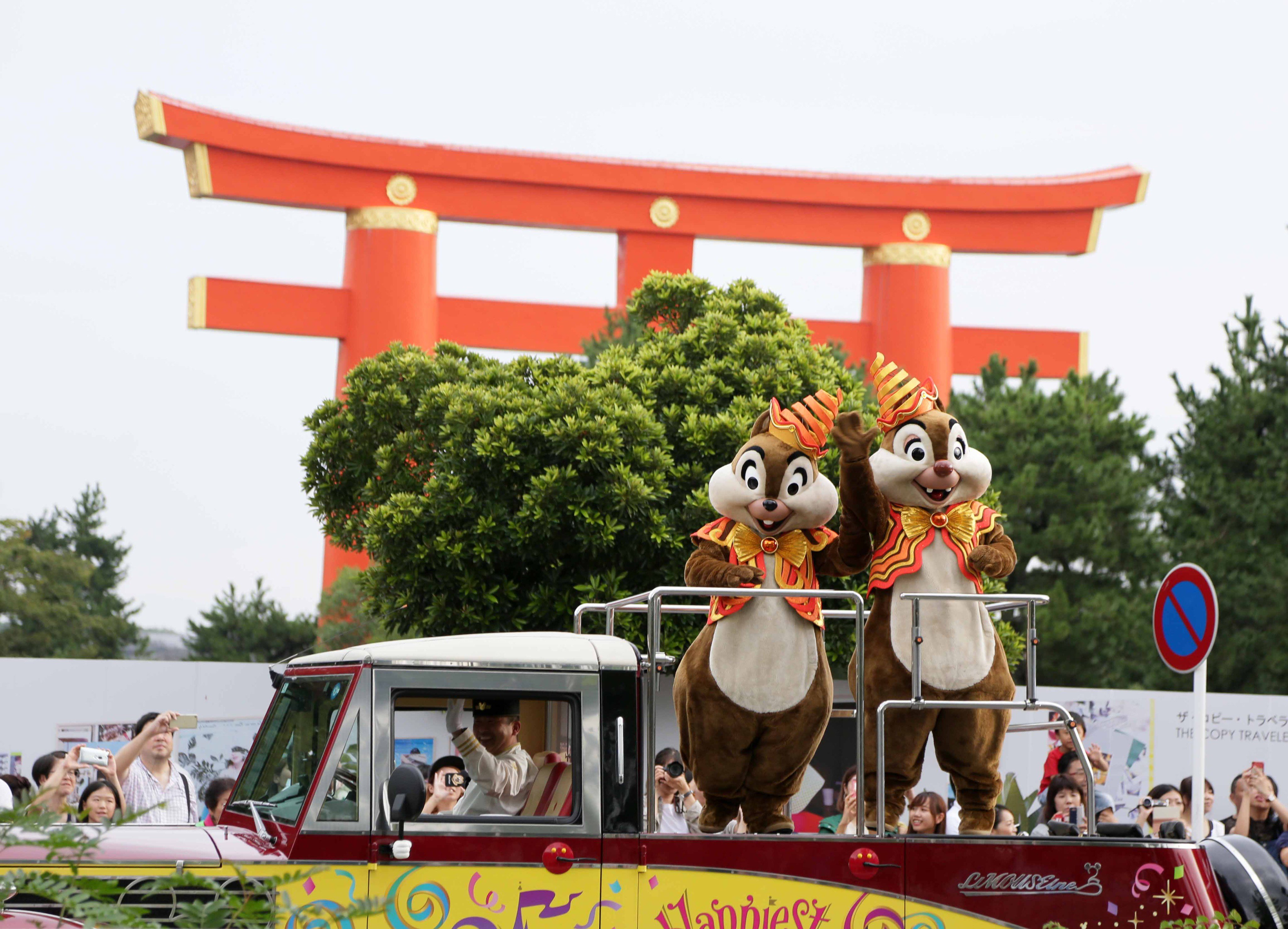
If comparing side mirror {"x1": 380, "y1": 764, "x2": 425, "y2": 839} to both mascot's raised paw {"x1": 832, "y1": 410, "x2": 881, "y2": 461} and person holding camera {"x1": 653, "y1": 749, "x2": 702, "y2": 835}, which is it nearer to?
person holding camera {"x1": 653, "y1": 749, "x2": 702, "y2": 835}

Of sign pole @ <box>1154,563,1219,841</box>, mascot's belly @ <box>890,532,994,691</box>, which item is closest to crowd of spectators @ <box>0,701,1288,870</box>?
sign pole @ <box>1154,563,1219,841</box>

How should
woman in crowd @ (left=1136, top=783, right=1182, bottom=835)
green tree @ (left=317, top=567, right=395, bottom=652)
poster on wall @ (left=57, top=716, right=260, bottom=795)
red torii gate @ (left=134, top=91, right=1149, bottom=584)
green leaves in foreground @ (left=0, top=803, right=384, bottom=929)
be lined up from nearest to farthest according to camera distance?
green leaves in foreground @ (left=0, top=803, right=384, bottom=929)
woman in crowd @ (left=1136, top=783, right=1182, bottom=835)
poster on wall @ (left=57, top=716, right=260, bottom=795)
red torii gate @ (left=134, top=91, right=1149, bottom=584)
green tree @ (left=317, top=567, right=395, bottom=652)

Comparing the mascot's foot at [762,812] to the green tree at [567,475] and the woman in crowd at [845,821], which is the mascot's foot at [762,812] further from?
the green tree at [567,475]

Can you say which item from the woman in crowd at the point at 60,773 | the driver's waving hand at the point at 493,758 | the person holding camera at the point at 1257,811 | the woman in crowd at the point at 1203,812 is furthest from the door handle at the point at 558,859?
the person holding camera at the point at 1257,811

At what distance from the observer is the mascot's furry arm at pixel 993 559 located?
21.0 ft

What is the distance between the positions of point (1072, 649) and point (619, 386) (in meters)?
12.9

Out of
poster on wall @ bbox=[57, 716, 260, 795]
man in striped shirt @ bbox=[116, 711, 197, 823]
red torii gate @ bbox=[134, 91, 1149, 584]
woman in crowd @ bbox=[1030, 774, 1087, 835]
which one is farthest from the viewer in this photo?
red torii gate @ bbox=[134, 91, 1149, 584]

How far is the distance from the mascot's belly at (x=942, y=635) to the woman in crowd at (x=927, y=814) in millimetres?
872

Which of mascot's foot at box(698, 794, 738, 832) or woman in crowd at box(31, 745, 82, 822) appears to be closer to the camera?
mascot's foot at box(698, 794, 738, 832)

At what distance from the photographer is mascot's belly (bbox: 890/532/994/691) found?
6.17m

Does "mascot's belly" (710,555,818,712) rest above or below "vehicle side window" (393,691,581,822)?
above

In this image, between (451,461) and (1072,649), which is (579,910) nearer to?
(451,461)

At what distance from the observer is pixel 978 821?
246 inches

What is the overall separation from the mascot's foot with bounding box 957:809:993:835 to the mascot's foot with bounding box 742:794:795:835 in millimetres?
816
